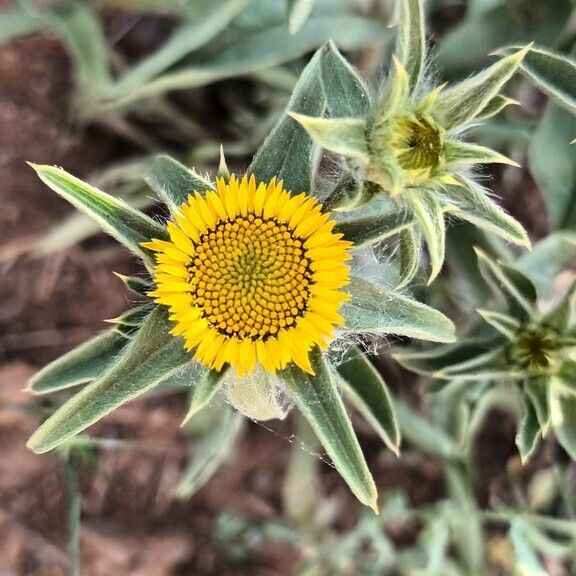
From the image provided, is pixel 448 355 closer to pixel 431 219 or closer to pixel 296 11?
pixel 431 219

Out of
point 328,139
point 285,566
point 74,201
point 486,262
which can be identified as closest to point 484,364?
point 486,262

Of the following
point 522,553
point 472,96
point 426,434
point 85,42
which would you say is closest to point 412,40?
point 472,96

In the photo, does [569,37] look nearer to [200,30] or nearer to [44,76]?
[200,30]

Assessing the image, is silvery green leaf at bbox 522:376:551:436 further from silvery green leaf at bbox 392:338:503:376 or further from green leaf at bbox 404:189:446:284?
green leaf at bbox 404:189:446:284

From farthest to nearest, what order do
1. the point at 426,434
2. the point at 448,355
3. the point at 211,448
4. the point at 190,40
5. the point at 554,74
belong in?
1. the point at 426,434
2. the point at 211,448
3. the point at 190,40
4. the point at 448,355
5. the point at 554,74

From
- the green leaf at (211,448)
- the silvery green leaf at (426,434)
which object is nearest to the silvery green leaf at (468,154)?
the green leaf at (211,448)

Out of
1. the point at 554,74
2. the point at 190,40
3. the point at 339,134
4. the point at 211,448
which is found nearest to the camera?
the point at 339,134
